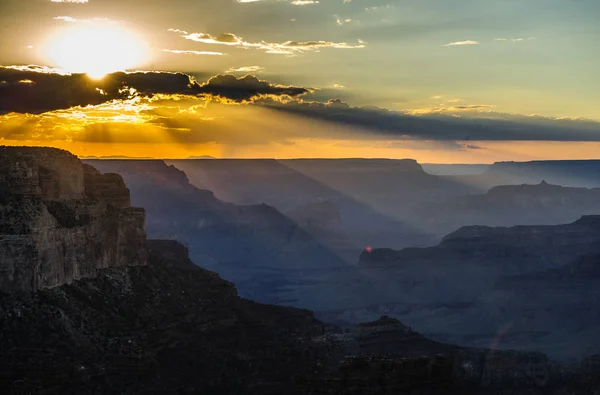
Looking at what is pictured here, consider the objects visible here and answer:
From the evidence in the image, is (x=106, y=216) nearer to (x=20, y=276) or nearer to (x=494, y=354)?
(x=20, y=276)

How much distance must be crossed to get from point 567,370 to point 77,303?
187ft

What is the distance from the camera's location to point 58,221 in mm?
113312

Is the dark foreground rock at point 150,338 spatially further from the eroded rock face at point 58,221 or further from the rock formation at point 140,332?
the eroded rock face at point 58,221

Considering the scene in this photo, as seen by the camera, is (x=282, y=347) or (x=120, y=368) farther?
(x=282, y=347)

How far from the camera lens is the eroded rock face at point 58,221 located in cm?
10356

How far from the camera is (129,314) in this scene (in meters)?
115

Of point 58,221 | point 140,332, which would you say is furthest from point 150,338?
point 58,221

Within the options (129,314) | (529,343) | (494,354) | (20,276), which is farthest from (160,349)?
(529,343)

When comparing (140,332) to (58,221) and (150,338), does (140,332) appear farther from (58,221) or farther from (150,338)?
(58,221)

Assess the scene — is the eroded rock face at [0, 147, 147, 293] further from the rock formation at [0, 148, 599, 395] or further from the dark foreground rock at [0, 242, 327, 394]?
the dark foreground rock at [0, 242, 327, 394]

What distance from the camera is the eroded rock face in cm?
10356

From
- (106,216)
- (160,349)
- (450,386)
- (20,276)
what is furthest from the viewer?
(106,216)

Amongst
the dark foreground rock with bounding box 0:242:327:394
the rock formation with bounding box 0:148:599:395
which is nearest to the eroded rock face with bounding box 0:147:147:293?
the rock formation with bounding box 0:148:599:395

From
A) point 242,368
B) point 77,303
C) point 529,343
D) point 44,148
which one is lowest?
point 529,343
